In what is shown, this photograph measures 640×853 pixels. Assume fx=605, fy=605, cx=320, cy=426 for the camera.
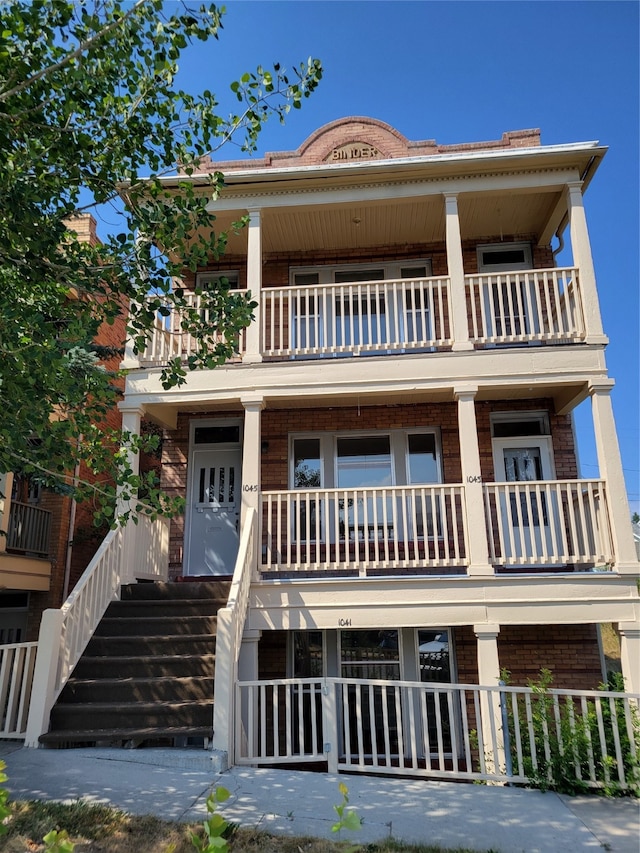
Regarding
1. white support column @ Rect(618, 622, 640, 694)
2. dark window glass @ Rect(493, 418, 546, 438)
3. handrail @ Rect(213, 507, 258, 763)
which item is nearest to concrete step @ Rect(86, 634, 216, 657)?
handrail @ Rect(213, 507, 258, 763)

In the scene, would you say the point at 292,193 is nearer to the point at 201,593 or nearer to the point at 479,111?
the point at 479,111

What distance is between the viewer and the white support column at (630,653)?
7.18 metres

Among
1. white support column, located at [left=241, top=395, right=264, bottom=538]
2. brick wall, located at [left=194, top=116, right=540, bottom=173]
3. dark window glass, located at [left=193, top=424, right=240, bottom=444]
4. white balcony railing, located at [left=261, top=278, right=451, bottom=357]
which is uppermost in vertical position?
brick wall, located at [left=194, top=116, right=540, bottom=173]

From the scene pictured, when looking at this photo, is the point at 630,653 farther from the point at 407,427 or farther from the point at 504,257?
the point at 504,257

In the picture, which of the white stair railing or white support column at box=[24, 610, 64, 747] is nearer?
white support column at box=[24, 610, 64, 747]

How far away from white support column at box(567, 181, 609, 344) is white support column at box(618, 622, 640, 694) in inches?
147

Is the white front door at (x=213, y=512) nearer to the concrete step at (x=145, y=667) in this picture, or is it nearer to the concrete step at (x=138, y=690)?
the concrete step at (x=145, y=667)

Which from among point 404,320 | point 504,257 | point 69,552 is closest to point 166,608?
point 69,552

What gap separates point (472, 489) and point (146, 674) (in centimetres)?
457

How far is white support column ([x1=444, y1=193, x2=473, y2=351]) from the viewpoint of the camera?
8.62 m

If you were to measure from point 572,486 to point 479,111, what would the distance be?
6.80 m

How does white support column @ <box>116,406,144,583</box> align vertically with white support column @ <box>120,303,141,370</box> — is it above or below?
below

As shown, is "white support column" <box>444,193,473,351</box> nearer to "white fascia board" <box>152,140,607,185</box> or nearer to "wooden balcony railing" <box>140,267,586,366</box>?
"wooden balcony railing" <box>140,267,586,366</box>

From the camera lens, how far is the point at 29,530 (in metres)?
10.8
